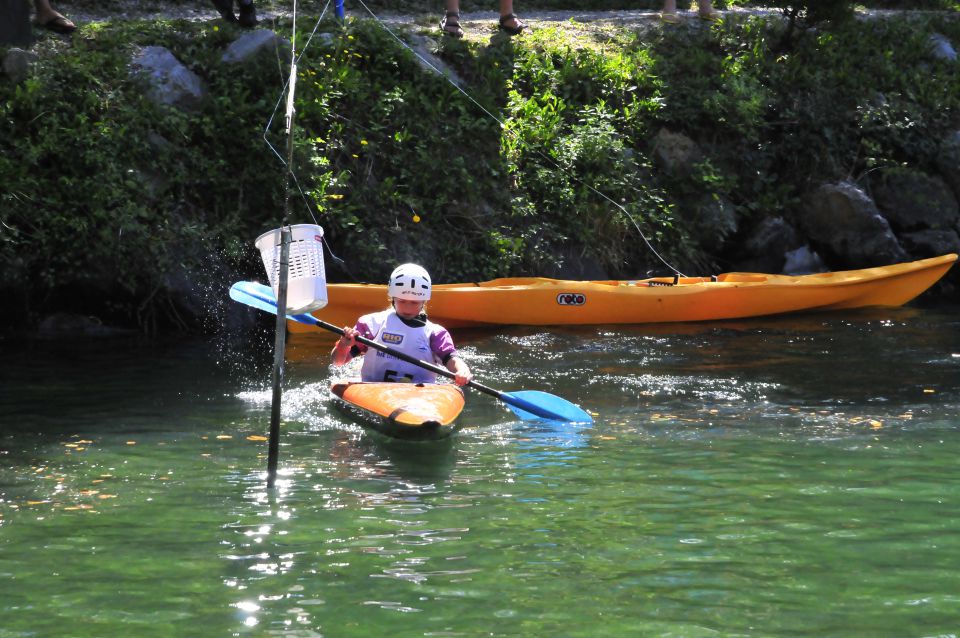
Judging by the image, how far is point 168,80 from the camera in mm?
12227

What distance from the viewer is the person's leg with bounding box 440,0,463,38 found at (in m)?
14.5

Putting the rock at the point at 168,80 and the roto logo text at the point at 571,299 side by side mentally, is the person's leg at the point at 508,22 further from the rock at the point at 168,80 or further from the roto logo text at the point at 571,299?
the roto logo text at the point at 571,299

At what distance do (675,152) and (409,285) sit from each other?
7390mm

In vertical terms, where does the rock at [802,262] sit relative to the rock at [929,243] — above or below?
below

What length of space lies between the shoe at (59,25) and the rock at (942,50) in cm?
1179

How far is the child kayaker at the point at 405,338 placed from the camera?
7.84 metres

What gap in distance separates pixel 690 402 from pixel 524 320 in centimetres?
372

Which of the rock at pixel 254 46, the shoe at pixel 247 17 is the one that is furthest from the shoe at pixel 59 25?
the shoe at pixel 247 17

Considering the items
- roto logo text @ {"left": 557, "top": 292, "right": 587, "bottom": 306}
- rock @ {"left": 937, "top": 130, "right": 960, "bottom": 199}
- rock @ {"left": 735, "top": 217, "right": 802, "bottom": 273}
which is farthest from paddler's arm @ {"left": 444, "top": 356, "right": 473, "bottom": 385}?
rock @ {"left": 937, "top": 130, "right": 960, "bottom": 199}

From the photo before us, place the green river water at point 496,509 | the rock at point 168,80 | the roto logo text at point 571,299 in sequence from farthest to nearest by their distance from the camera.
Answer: the rock at point 168,80
the roto logo text at point 571,299
the green river water at point 496,509

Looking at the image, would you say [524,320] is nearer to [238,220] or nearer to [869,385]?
[238,220]

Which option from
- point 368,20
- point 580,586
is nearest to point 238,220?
point 368,20

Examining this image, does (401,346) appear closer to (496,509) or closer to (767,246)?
(496,509)

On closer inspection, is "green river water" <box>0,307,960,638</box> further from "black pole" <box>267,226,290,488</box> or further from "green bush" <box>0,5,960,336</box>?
"green bush" <box>0,5,960,336</box>
